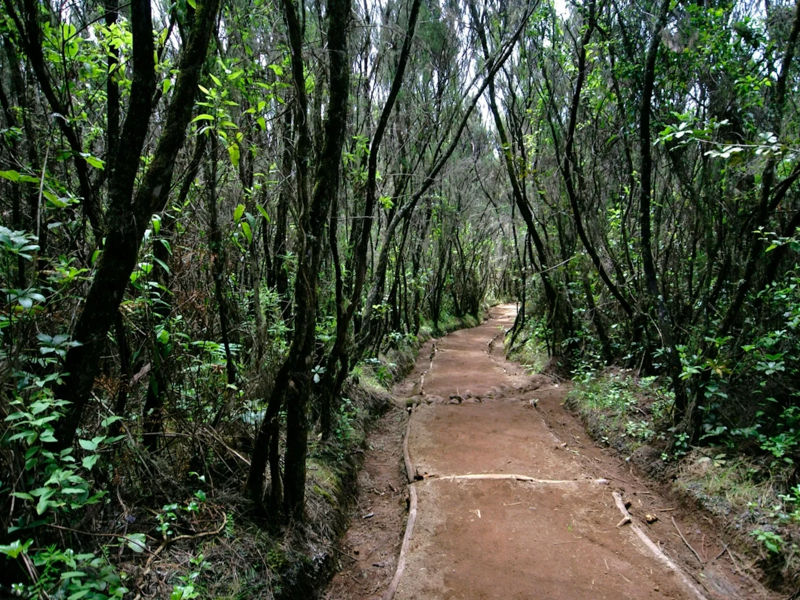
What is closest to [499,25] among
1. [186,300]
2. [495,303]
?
[186,300]

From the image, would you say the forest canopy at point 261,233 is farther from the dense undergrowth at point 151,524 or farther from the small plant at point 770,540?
the small plant at point 770,540

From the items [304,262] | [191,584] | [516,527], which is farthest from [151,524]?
[516,527]

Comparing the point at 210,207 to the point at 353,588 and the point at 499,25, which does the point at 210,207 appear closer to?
the point at 353,588

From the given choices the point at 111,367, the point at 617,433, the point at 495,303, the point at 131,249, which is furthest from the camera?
the point at 495,303

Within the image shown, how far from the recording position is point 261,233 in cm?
524

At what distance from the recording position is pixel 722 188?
4836mm

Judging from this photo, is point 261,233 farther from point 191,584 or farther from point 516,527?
point 516,527

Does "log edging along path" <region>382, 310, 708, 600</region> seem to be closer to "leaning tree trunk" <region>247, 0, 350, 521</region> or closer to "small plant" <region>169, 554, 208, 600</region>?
"leaning tree trunk" <region>247, 0, 350, 521</region>

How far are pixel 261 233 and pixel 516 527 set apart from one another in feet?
13.9

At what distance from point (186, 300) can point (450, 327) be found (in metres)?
14.8

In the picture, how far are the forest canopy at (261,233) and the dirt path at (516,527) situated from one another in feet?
2.61

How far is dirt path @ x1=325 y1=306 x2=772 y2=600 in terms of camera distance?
3252 millimetres

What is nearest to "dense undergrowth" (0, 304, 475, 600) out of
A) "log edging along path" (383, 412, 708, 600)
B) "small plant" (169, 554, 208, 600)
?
"small plant" (169, 554, 208, 600)

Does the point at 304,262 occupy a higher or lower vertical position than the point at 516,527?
higher
